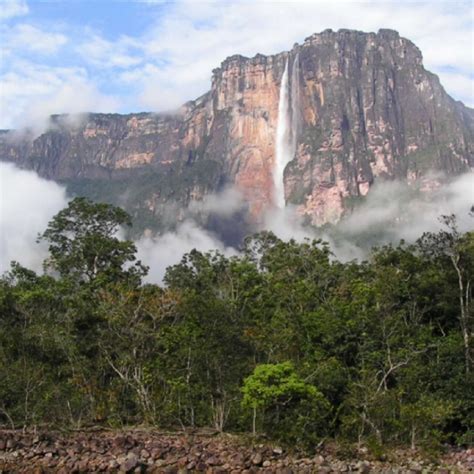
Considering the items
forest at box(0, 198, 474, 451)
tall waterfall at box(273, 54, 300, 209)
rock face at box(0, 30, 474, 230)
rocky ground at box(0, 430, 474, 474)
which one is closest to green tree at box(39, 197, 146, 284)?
forest at box(0, 198, 474, 451)

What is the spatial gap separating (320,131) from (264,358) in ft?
396

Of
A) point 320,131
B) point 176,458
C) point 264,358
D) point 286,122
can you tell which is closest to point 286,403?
point 176,458

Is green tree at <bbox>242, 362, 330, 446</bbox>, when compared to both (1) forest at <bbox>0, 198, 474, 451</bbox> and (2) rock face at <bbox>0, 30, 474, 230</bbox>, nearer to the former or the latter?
(1) forest at <bbox>0, 198, 474, 451</bbox>

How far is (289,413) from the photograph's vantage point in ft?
66.7

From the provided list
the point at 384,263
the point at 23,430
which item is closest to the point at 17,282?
the point at 23,430

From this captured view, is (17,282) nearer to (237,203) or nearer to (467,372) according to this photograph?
(467,372)

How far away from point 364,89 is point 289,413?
138182 millimetres

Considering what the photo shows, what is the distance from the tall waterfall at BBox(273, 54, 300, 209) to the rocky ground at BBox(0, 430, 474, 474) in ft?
426

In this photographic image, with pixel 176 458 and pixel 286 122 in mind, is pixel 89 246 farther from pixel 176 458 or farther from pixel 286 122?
pixel 286 122

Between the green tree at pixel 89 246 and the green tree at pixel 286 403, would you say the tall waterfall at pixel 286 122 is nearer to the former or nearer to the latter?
the green tree at pixel 89 246

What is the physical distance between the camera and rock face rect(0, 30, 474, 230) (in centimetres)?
13588

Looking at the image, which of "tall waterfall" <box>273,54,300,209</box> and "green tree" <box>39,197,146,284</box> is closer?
"green tree" <box>39,197,146,284</box>

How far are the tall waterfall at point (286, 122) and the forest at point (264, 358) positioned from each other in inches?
4537

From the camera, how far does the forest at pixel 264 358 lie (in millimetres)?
20625
